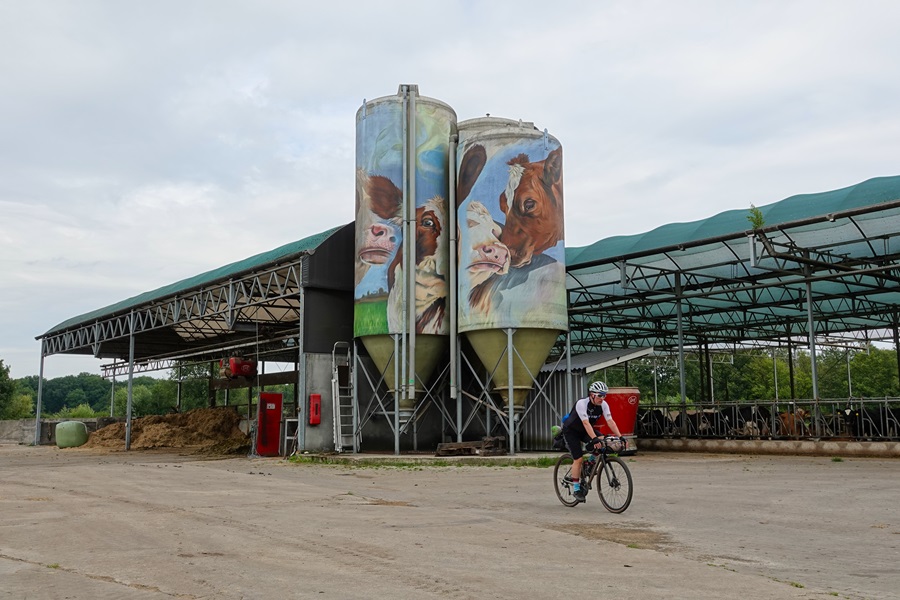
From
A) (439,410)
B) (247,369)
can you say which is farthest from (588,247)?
(247,369)

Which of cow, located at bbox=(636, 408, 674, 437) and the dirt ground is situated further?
cow, located at bbox=(636, 408, 674, 437)

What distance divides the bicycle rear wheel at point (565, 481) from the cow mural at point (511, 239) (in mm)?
12373

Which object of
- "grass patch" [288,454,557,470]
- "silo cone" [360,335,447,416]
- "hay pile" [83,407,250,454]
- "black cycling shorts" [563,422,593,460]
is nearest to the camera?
"black cycling shorts" [563,422,593,460]

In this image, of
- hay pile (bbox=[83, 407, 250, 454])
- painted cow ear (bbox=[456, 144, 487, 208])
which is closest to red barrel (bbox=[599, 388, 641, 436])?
painted cow ear (bbox=[456, 144, 487, 208])

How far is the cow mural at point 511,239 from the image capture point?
2441cm

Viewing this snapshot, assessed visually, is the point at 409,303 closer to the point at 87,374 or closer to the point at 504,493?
the point at 504,493

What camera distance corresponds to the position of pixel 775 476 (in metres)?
16.8

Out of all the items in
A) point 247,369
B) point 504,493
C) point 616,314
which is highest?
point 616,314

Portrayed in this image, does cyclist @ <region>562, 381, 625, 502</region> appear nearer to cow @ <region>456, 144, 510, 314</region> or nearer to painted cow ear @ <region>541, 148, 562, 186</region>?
cow @ <region>456, 144, 510, 314</region>

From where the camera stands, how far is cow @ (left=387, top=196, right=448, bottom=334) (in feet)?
83.9

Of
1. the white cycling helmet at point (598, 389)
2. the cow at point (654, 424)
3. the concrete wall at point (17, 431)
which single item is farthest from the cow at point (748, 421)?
the concrete wall at point (17, 431)

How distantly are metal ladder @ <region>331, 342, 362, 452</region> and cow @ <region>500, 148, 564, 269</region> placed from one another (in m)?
6.75

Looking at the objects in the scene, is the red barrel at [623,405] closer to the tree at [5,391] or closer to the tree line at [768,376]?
the tree line at [768,376]

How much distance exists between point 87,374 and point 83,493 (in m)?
156
